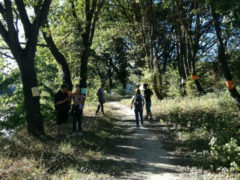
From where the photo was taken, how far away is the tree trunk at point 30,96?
23.2ft

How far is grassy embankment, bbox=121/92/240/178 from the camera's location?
210 inches

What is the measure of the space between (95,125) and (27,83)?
3871 mm

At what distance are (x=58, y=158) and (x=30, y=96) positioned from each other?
2783mm

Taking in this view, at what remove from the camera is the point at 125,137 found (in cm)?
859

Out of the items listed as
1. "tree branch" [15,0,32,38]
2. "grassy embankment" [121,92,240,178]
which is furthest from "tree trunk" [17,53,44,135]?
"grassy embankment" [121,92,240,178]

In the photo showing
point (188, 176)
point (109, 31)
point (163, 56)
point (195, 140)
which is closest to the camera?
point (188, 176)

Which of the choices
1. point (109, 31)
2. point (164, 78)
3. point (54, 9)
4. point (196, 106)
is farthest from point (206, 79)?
point (54, 9)

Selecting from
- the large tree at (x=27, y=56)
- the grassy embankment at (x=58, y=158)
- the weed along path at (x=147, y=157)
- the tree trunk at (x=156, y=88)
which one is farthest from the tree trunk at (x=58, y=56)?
the tree trunk at (x=156, y=88)

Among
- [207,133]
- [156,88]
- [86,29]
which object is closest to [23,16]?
[86,29]

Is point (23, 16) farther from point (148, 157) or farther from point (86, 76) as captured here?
point (148, 157)

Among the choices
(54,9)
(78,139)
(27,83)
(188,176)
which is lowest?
(188,176)

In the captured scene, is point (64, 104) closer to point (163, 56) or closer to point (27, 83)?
point (27, 83)

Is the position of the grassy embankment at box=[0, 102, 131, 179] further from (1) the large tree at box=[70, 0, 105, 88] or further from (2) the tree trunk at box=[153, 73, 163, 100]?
(2) the tree trunk at box=[153, 73, 163, 100]

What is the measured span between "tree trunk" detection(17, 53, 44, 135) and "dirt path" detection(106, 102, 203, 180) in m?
3.11
